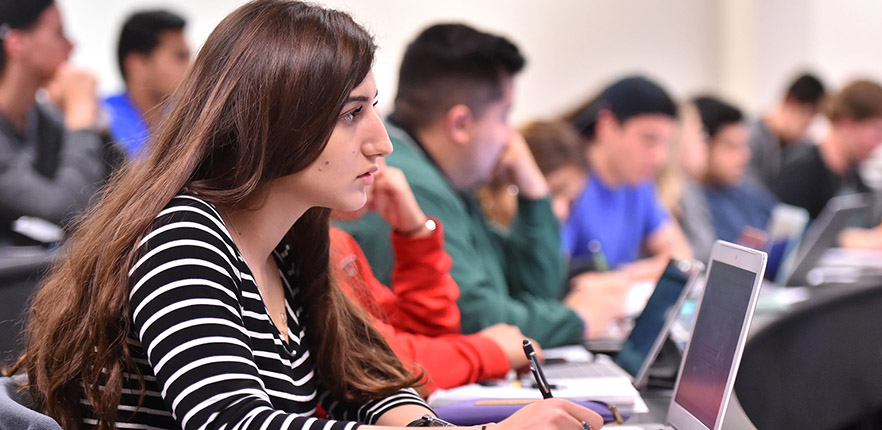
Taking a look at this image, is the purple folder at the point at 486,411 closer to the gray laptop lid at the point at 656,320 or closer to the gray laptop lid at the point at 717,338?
the gray laptop lid at the point at 717,338

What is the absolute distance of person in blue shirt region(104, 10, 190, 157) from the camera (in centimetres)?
363

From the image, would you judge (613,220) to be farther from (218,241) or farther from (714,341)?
(218,241)

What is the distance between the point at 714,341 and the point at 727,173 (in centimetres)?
361

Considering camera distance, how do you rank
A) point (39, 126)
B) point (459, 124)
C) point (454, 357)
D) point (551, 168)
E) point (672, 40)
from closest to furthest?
point (454, 357), point (459, 124), point (39, 126), point (551, 168), point (672, 40)

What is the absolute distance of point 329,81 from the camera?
1126 millimetres

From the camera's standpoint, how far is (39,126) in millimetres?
3068

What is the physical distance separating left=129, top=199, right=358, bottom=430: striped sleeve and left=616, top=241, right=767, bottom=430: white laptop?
486 millimetres

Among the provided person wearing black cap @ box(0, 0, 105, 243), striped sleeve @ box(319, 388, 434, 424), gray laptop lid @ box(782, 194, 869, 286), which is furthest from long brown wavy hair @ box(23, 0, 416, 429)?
gray laptop lid @ box(782, 194, 869, 286)

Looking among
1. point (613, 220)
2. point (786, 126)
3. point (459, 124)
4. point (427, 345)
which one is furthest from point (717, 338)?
point (786, 126)

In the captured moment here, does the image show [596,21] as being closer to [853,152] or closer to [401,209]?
[853,152]

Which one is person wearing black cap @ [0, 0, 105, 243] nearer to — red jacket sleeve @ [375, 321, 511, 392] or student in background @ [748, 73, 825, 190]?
red jacket sleeve @ [375, 321, 511, 392]

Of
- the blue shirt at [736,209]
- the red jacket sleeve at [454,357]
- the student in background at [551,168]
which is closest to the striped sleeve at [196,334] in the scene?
the red jacket sleeve at [454,357]

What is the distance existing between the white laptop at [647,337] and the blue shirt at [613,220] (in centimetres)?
163

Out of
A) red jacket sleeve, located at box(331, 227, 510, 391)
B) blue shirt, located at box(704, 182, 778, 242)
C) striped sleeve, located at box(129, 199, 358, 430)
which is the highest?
striped sleeve, located at box(129, 199, 358, 430)
